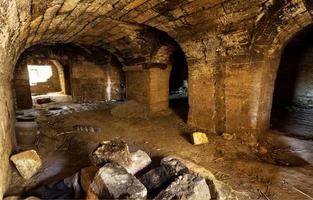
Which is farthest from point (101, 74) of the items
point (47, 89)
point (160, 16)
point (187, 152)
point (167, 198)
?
point (167, 198)

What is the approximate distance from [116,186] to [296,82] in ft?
26.1

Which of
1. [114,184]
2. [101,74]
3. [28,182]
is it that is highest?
[101,74]

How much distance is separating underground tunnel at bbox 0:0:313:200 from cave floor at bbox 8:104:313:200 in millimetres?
20

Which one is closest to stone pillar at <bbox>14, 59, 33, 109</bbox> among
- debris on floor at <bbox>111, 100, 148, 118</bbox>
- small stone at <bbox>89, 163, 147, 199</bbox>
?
debris on floor at <bbox>111, 100, 148, 118</bbox>

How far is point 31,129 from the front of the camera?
3.78 m

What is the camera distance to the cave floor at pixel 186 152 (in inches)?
99.9

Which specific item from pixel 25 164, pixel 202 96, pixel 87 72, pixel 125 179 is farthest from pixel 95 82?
pixel 125 179

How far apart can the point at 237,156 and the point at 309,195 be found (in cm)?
123

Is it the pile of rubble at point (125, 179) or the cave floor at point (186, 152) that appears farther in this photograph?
the cave floor at point (186, 152)

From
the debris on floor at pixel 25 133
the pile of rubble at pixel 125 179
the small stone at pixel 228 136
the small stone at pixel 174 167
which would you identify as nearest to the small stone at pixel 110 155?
the pile of rubble at pixel 125 179

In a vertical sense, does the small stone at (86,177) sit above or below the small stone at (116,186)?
below

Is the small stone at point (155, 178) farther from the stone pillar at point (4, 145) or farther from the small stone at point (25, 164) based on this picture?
the small stone at point (25, 164)

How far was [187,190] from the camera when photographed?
2020 mm

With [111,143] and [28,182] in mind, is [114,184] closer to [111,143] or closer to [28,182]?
[111,143]
